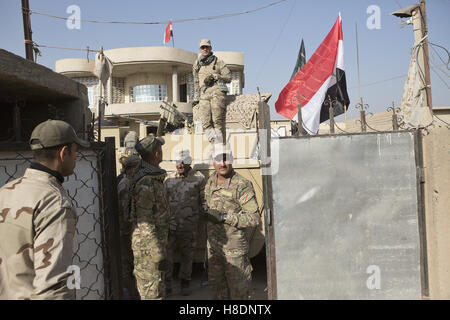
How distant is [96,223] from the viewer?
2498 millimetres

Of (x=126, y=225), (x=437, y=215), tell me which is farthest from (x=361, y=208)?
(x=126, y=225)

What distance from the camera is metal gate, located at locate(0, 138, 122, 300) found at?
243 centimetres

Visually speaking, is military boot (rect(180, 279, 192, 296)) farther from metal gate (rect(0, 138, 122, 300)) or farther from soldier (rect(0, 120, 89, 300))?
soldier (rect(0, 120, 89, 300))

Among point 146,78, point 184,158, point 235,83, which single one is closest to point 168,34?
point 146,78

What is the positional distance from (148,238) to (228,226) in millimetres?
802

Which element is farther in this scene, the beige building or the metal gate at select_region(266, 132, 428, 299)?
the beige building

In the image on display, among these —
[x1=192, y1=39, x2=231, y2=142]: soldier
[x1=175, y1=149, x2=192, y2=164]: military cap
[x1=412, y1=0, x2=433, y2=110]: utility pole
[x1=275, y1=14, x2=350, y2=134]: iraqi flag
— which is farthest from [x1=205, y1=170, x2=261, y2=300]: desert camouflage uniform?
[x1=412, y1=0, x2=433, y2=110]: utility pole

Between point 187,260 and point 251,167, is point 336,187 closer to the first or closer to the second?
point 251,167

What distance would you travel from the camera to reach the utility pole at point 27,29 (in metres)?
5.74

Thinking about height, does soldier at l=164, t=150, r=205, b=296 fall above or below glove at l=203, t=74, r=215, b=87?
below

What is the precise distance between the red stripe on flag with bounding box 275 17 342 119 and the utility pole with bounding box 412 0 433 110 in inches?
58.9

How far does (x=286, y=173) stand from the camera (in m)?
3.03

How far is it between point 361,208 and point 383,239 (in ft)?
1.02

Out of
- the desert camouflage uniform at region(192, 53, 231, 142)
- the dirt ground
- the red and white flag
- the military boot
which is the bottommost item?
the dirt ground
